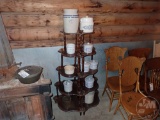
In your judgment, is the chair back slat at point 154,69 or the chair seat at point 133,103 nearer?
the chair seat at point 133,103

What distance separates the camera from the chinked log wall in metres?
2.06

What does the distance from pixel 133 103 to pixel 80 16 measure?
1469 millimetres

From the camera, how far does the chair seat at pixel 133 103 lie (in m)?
1.76

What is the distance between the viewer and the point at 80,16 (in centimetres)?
227

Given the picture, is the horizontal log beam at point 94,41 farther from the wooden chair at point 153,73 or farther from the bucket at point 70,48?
the wooden chair at point 153,73

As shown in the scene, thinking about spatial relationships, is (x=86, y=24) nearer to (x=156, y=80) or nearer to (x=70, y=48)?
(x=70, y=48)

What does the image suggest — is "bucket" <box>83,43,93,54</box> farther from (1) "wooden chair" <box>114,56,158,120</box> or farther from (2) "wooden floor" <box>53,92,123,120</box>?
(2) "wooden floor" <box>53,92,123,120</box>

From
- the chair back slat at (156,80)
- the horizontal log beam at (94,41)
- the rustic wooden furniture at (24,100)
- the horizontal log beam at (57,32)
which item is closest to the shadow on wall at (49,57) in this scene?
the horizontal log beam at (94,41)

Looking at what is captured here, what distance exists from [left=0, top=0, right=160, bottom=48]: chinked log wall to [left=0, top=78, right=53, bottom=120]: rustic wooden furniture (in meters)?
0.78

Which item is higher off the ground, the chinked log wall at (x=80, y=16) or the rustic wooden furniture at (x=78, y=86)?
the chinked log wall at (x=80, y=16)

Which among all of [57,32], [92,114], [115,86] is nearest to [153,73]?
[115,86]

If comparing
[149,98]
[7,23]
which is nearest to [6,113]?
[7,23]

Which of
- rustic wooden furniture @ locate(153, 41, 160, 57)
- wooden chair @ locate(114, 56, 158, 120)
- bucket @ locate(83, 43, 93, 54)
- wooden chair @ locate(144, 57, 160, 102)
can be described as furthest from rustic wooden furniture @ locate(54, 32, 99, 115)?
rustic wooden furniture @ locate(153, 41, 160, 57)

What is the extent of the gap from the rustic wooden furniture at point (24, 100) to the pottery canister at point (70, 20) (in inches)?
28.4
